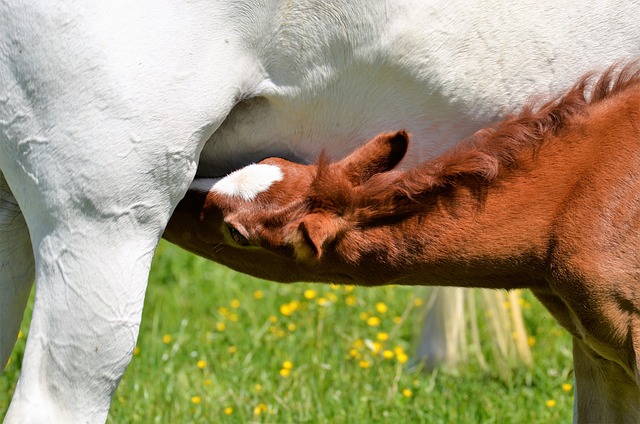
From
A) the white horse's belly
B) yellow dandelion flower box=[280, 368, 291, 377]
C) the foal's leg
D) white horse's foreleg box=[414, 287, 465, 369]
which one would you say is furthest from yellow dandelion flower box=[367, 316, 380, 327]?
the white horse's belly

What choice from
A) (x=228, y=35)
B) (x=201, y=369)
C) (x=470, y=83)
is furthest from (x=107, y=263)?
(x=201, y=369)

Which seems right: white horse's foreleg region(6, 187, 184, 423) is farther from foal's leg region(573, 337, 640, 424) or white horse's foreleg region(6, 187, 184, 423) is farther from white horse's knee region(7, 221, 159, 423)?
foal's leg region(573, 337, 640, 424)

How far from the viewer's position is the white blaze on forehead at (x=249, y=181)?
276 cm

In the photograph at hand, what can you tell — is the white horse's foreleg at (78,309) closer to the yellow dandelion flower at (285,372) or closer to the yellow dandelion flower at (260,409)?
the yellow dandelion flower at (260,409)

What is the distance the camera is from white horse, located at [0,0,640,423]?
235 centimetres

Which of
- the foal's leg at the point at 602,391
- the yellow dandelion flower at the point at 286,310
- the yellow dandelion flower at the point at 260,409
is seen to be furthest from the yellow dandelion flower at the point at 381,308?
the foal's leg at the point at 602,391

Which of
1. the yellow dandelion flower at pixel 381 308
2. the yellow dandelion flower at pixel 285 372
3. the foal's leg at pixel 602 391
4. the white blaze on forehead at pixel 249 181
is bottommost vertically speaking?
the foal's leg at pixel 602 391

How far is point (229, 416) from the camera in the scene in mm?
4074

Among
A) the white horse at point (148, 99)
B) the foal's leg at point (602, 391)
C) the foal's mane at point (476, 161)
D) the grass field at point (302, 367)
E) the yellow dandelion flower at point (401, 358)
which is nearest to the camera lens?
the white horse at point (148, 99)

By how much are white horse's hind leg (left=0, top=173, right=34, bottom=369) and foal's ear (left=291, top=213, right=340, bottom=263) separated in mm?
702

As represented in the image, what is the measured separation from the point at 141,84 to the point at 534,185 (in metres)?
1.10

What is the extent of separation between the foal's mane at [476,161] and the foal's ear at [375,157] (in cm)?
2

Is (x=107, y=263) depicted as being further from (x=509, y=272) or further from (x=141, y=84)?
(x=509, y=272)

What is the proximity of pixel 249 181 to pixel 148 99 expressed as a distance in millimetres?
468
